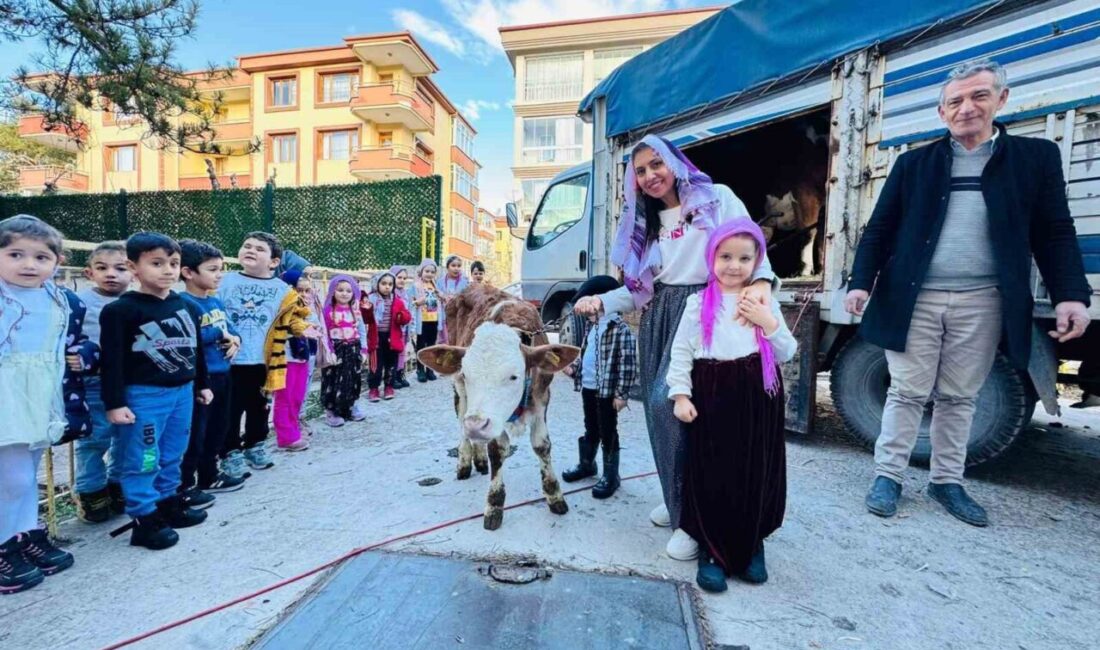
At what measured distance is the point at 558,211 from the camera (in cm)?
700

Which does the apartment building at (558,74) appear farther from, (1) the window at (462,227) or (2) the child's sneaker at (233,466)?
(2) the child's sneaker at (233,466)

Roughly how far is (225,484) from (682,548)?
268 centimetres

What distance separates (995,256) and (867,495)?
1399 mm

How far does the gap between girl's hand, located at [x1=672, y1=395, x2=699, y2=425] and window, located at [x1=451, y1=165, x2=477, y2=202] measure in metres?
24.6

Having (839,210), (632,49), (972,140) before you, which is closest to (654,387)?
(972,140)

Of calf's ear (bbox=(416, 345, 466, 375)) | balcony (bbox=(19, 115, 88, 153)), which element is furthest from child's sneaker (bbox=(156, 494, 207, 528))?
balcony (bbox=(19, 115, 88, 153))

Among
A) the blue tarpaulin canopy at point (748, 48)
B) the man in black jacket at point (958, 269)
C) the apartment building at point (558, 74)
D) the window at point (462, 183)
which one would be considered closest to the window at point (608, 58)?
the apartment building at point (558, 74)

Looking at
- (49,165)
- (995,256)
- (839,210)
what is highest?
(49,165)

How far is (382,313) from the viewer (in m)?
5.57

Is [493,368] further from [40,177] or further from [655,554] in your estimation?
[40,177]

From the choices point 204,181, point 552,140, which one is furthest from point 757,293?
point 204,181

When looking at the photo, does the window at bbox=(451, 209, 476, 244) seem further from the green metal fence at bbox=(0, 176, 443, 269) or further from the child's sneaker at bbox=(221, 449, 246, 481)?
the child's sneaker at bbox=(221, 449, 246, 481)

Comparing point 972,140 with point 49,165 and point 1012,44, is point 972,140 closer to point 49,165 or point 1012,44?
point 1012,44

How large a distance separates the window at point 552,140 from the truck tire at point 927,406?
2004 centimetres
